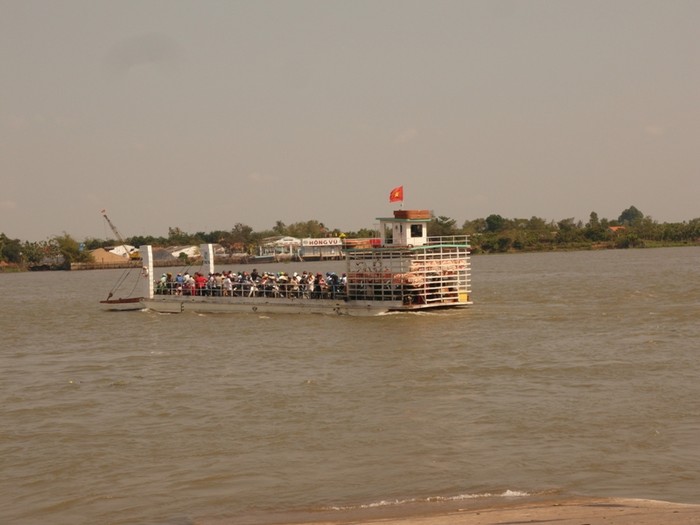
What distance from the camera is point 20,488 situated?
14.8 m

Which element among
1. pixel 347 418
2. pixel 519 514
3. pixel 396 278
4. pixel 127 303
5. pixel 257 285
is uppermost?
pixel 396 278

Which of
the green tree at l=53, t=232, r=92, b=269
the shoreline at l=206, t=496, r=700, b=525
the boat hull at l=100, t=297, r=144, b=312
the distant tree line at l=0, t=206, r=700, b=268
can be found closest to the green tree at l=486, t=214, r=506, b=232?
the distant tree line at l=0, t=206, r=700, b=268

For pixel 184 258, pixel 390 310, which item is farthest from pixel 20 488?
pixel 184 258

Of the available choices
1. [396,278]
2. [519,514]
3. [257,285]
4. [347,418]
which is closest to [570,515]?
[519,514]

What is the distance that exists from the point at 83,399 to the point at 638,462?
1344cm

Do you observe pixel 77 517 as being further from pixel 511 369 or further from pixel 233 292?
pixel 233 292

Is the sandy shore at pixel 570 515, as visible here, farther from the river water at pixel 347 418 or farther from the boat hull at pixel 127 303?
the boat hull at pixel 127 303

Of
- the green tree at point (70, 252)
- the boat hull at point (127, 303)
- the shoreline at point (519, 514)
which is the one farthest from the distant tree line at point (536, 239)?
the shoreline at point (519, 514)

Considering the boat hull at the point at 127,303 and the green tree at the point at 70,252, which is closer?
the boat hull at the point at 127,303

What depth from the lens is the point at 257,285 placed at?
42531 mm

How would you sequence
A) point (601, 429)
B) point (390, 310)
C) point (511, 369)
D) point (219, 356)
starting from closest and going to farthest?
1. point (601, 429)
2. point (511, 369)
3. point (219, 356)
4. point (390, 310)

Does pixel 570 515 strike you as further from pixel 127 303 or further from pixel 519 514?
pixel 127 303

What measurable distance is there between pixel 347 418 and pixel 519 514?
763cm

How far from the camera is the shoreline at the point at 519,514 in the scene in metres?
10.8
